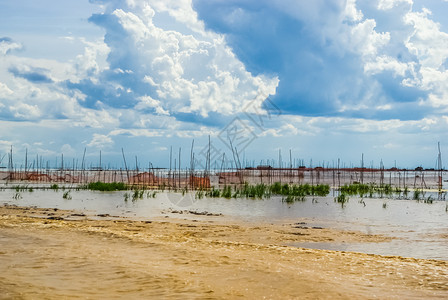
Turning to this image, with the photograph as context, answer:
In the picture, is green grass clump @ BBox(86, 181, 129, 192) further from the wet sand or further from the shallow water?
the wet sand

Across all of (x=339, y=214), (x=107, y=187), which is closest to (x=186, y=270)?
(x=339, y=214)

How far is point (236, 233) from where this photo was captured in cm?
1138

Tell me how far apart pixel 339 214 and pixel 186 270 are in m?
11.4

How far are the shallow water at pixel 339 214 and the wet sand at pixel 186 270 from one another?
2.18m

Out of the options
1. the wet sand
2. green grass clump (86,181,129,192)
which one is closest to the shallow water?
the wet sand

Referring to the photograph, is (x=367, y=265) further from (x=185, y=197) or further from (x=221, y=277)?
(x=185, y=197)

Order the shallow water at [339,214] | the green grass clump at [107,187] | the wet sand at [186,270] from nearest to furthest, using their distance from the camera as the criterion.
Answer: the wet sand at [186,270] < the shallow water at [339,214] < the green grass clump at [107,187]

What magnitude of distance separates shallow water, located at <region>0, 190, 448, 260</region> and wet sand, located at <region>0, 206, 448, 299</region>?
85.6 inches

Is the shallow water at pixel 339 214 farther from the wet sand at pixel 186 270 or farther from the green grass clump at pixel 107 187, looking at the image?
the green grass clump at pixel 107 187

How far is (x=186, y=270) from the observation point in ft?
21.3

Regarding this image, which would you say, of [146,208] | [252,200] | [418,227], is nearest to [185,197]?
[252,200]

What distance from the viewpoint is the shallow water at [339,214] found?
985 cm

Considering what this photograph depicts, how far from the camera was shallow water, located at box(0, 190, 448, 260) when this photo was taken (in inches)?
388

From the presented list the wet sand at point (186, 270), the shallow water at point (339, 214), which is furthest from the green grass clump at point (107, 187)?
the wet sand at point (186, 270)
